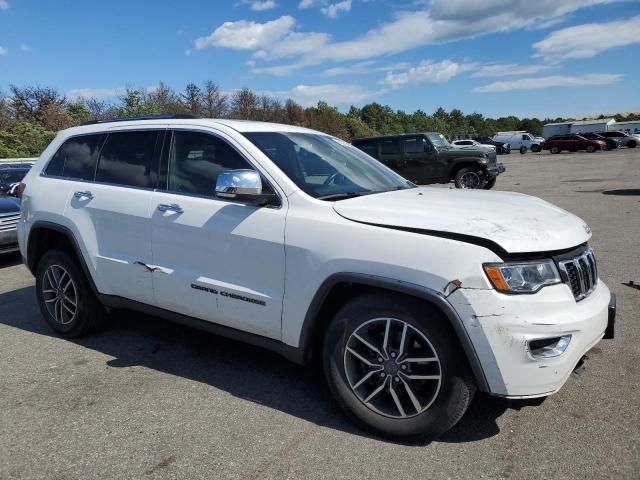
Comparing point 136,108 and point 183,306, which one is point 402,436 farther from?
point 136,108

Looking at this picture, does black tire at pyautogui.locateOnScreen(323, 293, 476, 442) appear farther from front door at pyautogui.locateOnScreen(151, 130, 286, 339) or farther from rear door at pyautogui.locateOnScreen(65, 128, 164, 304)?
rear door at pyautogui.locateOnScreen(65, 128, 164, 304)

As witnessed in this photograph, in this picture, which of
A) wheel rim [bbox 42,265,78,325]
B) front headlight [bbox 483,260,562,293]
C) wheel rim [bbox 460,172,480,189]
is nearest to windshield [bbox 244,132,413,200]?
front headlight [bbox 483,260,562,293]

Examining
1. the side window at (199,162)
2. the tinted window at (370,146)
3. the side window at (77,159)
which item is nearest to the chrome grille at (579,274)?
the side window at (199,162)

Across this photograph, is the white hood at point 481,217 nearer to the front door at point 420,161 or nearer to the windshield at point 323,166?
the windshield at point 323,166

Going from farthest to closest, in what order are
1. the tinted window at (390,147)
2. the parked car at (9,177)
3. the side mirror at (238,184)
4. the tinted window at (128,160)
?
the tinted window at (390,147)
the parked car at (9,177)
the tinted window at (128,160)
the side mirror at (238,184)

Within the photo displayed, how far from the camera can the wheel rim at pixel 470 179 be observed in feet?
55.9

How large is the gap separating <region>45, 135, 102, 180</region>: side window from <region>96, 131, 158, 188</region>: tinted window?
125 mm

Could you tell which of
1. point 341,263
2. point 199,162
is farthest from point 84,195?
point 341,263

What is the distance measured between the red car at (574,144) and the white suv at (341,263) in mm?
50140

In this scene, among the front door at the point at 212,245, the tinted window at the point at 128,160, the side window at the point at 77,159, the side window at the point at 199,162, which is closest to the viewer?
the front door at the point at 212,245

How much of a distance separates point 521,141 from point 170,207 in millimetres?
59159

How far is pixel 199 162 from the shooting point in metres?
4.07

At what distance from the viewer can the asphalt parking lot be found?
9.57 ft

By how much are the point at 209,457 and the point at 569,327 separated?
6.60 ft
